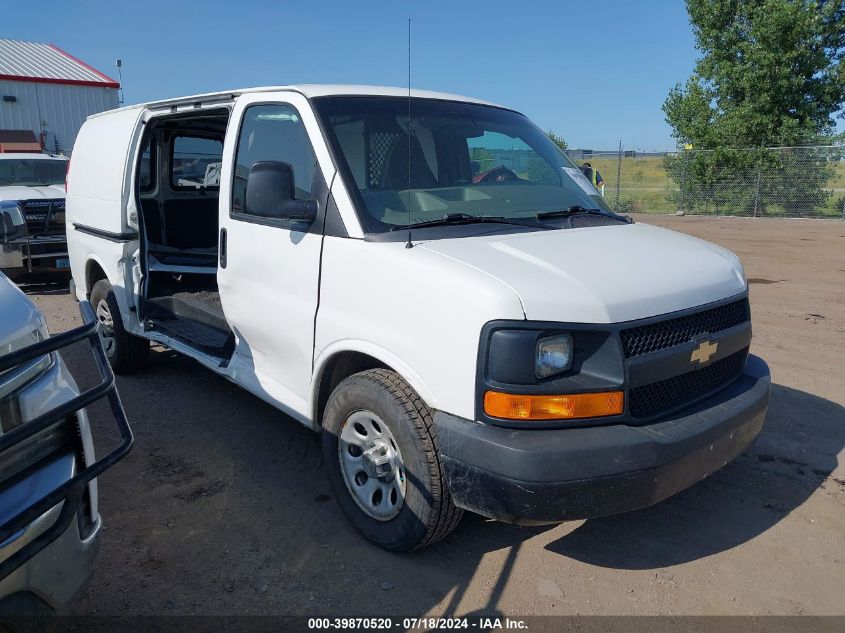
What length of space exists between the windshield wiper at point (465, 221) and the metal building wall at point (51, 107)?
82.1 feet

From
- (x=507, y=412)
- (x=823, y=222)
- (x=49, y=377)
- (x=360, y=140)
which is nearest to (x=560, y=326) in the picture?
(x=507, y=412)

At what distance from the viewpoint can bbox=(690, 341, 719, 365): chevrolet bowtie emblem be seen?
3049 mm

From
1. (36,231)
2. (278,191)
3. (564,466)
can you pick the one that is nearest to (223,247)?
(278,191)

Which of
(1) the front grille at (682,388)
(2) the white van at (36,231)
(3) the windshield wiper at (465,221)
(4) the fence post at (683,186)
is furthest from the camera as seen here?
(4) the fence post at (683,186)

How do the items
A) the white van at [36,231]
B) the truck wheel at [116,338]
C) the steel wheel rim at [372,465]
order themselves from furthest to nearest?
the white van at [36,231]
the truck wheel at [116,338]
the steel wheel rim at [372,465]

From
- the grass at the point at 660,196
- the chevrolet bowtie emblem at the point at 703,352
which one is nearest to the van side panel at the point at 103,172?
the chevrolet bowtie emblem at the point at 703,352

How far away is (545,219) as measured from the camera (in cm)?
370

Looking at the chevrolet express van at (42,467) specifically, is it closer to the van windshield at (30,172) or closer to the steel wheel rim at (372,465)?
the steel wheel rim at (372,465)

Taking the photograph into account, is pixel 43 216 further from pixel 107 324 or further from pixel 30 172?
pixel 107 324

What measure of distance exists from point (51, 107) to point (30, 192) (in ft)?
60.1

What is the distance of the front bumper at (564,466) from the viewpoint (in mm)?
2613

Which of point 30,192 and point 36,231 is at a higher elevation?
point 30,192

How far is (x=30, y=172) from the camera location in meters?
11.0

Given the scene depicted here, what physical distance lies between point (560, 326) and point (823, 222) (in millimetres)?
19453
